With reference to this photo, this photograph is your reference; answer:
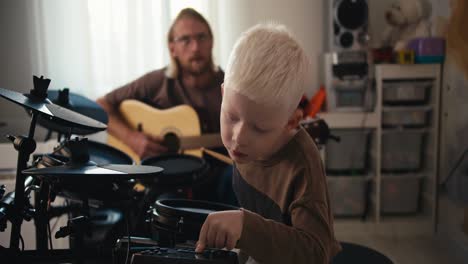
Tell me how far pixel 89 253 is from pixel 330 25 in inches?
79.7

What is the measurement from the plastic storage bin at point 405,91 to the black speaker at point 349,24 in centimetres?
29

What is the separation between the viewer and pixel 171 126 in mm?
2506

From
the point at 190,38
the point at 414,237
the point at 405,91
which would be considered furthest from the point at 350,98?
the point at 190,38

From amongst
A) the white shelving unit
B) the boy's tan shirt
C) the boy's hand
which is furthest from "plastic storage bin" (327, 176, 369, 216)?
the boy's hand

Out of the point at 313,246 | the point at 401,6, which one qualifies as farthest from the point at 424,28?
the point at 313,246

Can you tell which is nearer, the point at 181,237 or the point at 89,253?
the point at 181,237

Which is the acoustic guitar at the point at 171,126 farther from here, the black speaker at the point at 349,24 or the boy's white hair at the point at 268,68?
the boy's white hair at the point at 268,68

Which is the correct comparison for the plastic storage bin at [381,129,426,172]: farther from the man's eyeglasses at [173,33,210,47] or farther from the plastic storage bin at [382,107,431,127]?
the man's eyeglasses at [173,33,210,47]

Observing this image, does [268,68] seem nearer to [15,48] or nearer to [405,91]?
[405,91]

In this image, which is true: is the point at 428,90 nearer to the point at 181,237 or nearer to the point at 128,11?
the point at 128,11

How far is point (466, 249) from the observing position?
2.19m

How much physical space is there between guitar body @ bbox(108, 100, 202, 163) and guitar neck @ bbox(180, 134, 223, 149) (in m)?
0.02

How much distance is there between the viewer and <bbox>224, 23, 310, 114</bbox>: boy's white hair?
663 mm

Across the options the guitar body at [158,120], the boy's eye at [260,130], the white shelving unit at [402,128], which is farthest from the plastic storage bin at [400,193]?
the boy's eye at [260,130]
